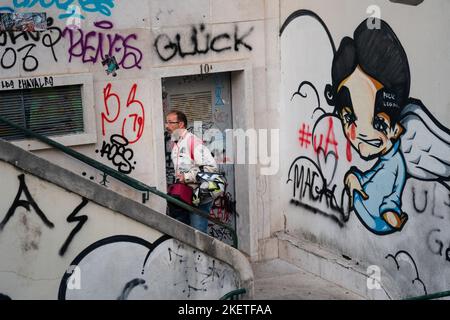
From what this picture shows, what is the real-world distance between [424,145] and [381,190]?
3.06 ft

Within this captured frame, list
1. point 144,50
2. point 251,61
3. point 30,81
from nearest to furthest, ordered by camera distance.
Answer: point 30,81, point 144,50, point 251,61

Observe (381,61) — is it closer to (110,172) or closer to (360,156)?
(360,156)

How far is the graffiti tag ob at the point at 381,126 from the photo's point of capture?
30.6ft

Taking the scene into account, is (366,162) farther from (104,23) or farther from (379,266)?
(104,23)

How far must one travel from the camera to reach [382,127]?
392 inches

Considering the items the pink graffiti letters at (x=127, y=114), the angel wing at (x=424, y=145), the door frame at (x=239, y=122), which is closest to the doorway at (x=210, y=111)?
the door frame at (x=239, y=122)

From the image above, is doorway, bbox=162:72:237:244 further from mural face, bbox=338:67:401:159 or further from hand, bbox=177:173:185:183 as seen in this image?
mural face, bbox=338:67:401:159

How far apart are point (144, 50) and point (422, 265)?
4105 mm

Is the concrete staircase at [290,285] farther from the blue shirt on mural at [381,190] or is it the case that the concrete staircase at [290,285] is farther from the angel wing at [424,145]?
the angel wing at [424,145]

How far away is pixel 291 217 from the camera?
11812mm

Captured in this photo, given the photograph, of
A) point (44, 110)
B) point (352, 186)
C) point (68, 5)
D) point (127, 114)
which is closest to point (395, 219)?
point (352, 186)

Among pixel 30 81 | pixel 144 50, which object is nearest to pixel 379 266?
pixel 144 50

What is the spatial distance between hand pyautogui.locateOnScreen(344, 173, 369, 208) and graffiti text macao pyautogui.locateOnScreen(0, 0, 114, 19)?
3.43m

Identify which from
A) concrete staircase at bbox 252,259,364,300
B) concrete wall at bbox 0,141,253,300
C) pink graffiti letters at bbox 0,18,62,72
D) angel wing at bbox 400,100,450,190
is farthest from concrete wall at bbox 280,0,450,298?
pink graffiti letters at bbox 0,18,62,72
